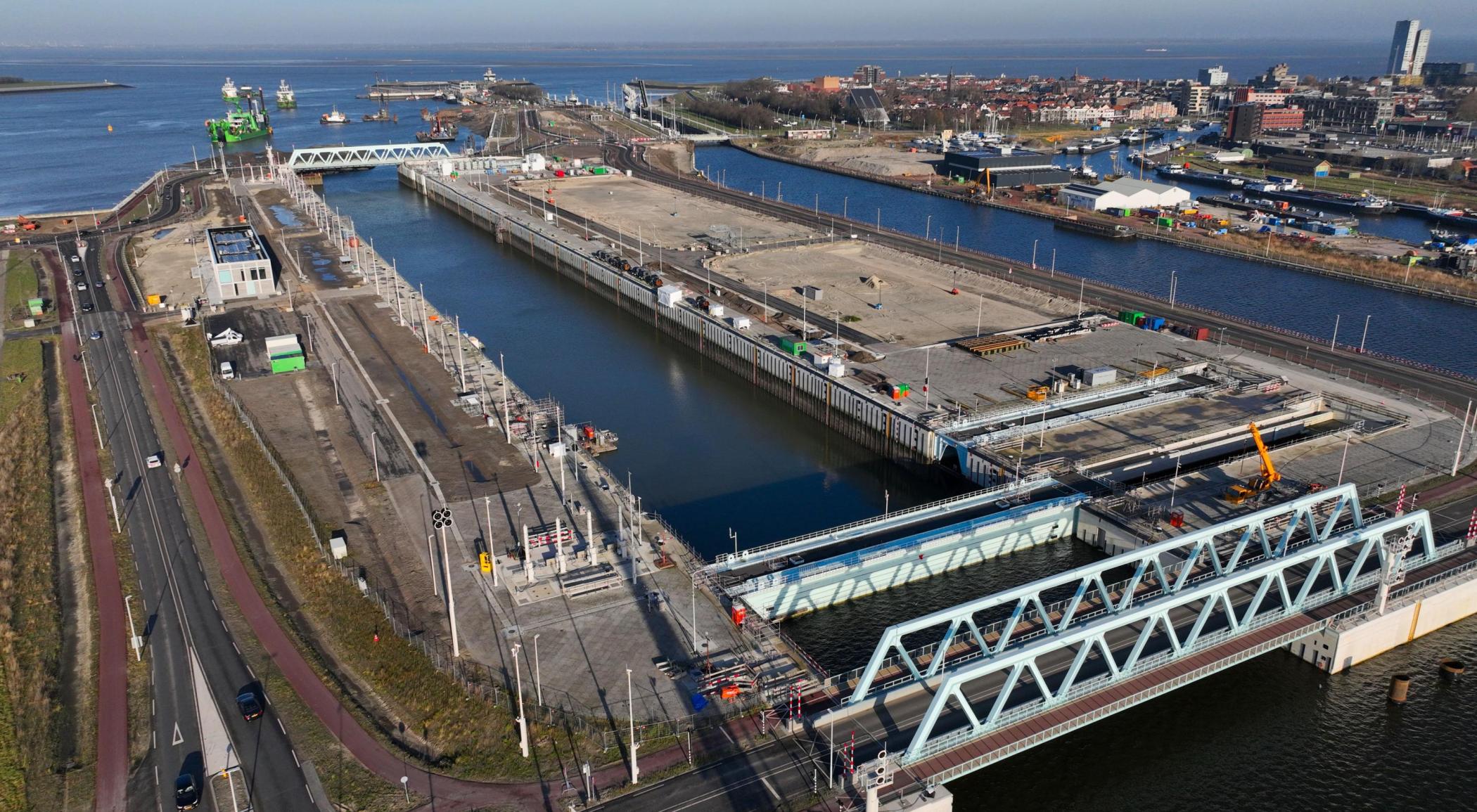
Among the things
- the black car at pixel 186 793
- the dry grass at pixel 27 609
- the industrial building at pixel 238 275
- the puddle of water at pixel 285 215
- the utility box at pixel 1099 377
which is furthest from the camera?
the puddle of water at pixel 285 215

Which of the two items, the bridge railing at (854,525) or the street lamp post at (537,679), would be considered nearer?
the street lamp post at (537,679)

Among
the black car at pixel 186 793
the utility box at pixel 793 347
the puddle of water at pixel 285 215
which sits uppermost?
the puddle of water at pixel 285 215

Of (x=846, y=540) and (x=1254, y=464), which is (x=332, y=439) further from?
(x=1254, y=464)

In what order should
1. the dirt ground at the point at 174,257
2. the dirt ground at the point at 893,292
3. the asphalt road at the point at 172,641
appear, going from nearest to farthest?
the asphalt road at the point at 172,641 < the dirt ground at the point at 893,292 < the dirt ground at the point at 174,257

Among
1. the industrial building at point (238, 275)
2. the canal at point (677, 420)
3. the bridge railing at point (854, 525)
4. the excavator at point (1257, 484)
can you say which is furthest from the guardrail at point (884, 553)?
the industrial building at point (238, 275)

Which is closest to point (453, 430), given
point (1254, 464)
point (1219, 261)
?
point (1254, 464)

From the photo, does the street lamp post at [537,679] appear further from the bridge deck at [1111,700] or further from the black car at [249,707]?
the bridge deck at [1111,700]

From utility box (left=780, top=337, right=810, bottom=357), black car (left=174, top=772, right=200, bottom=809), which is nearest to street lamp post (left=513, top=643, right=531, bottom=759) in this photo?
black car (left=174, top=772, right=200, bottom=809)
